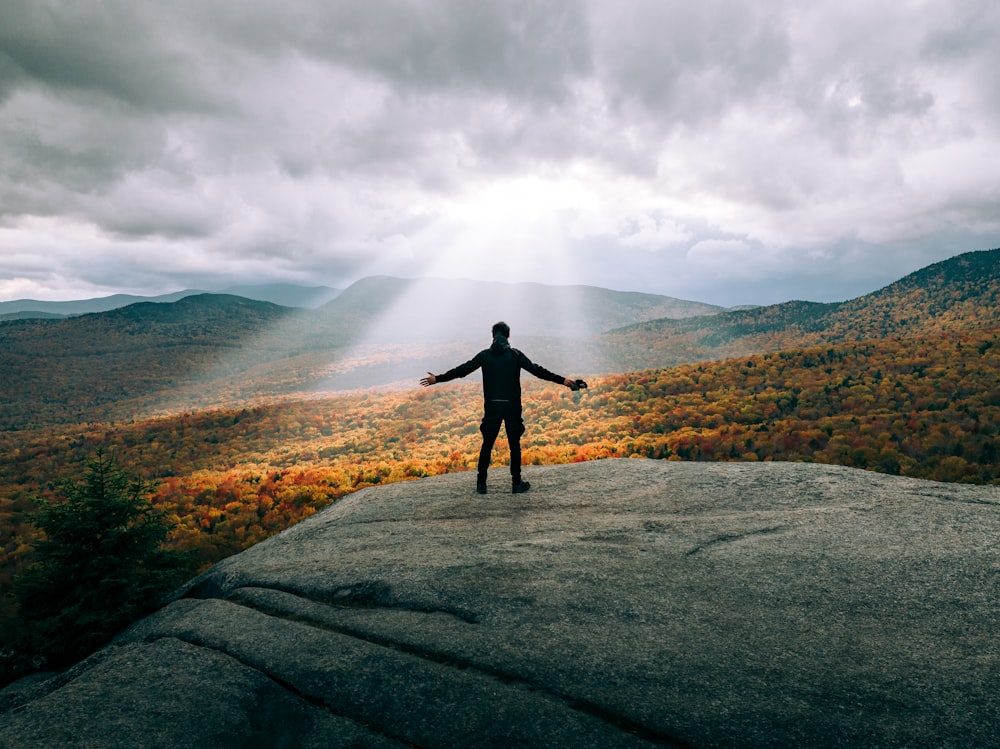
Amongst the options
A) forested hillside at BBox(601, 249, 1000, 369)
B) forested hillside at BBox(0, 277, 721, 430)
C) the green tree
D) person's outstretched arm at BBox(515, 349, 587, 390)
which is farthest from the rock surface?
forested hillside at BBox(0, 277, 721, 430)

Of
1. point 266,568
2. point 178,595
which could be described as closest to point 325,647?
point 266,568

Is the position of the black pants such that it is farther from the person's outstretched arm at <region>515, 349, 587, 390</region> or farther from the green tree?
the green tree

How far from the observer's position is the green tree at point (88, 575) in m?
6.70

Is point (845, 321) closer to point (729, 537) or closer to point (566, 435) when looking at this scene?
point (566, 435)

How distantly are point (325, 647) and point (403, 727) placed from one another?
4.17 ft

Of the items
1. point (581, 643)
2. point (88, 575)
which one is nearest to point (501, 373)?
point (581, 643)

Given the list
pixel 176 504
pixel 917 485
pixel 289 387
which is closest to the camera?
pixel 917 485

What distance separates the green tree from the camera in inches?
264

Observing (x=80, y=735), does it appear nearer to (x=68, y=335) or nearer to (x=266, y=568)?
(x=266, y=568)

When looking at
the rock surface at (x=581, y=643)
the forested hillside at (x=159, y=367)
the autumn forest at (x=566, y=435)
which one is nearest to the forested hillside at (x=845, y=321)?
the forested hillside at (x=159, y=367)

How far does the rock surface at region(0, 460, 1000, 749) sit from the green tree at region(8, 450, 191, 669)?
0.82 meters

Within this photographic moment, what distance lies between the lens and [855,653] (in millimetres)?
4031

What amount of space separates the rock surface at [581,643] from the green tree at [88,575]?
32.1 inches

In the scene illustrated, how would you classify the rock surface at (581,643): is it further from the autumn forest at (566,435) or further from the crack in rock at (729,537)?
the autumn forest at (566,435)
